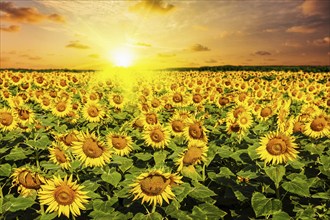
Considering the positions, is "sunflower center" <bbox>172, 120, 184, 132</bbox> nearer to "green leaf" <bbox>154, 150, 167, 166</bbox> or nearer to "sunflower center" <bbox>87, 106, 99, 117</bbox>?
"green leaf" <bbox>154, 150, 167, 166</bbox>

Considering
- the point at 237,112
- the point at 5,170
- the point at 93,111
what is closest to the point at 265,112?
the point at 237,112

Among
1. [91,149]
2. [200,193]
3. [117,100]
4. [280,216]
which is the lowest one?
[280,216]

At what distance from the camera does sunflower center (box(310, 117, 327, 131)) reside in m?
5.82

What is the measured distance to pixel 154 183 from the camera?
3850mm

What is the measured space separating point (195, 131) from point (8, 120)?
4270 millimetres

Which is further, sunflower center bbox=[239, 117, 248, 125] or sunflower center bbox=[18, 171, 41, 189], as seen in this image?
sunflower center bbox=[239, 117, 248, 125]

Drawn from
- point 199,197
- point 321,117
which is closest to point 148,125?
point 199,197

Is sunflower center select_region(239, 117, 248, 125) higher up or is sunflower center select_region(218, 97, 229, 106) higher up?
sunflower center select_region(218, 97, 229, 106)

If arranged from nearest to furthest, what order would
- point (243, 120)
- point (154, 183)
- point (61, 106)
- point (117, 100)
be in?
point (154, 183)
point (243, 120)
point (61, 106)
point (117, 100)

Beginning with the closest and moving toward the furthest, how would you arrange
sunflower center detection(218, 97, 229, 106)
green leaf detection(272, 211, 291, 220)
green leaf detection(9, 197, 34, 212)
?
green leaf detection(272, 211, 291, 220) → green leaf detection(9, 197, 34, 212) → sunflower center detection(218, 97, 229, 106)

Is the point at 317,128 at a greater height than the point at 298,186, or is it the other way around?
the point at 317,128

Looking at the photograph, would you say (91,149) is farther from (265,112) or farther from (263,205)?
(265,112)

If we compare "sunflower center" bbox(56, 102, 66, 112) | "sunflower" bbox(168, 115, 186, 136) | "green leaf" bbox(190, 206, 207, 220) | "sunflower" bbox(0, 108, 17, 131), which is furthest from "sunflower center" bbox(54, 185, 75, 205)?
"sunflower center" bbox(56, 102, 66, 112)

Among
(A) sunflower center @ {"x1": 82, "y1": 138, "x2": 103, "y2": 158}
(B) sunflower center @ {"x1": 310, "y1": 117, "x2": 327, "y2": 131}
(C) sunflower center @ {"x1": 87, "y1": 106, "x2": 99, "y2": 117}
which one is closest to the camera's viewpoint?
(A) sunflower center @ {"x1": 82, "y1": 138, "x2": 103, "y2": 158}
